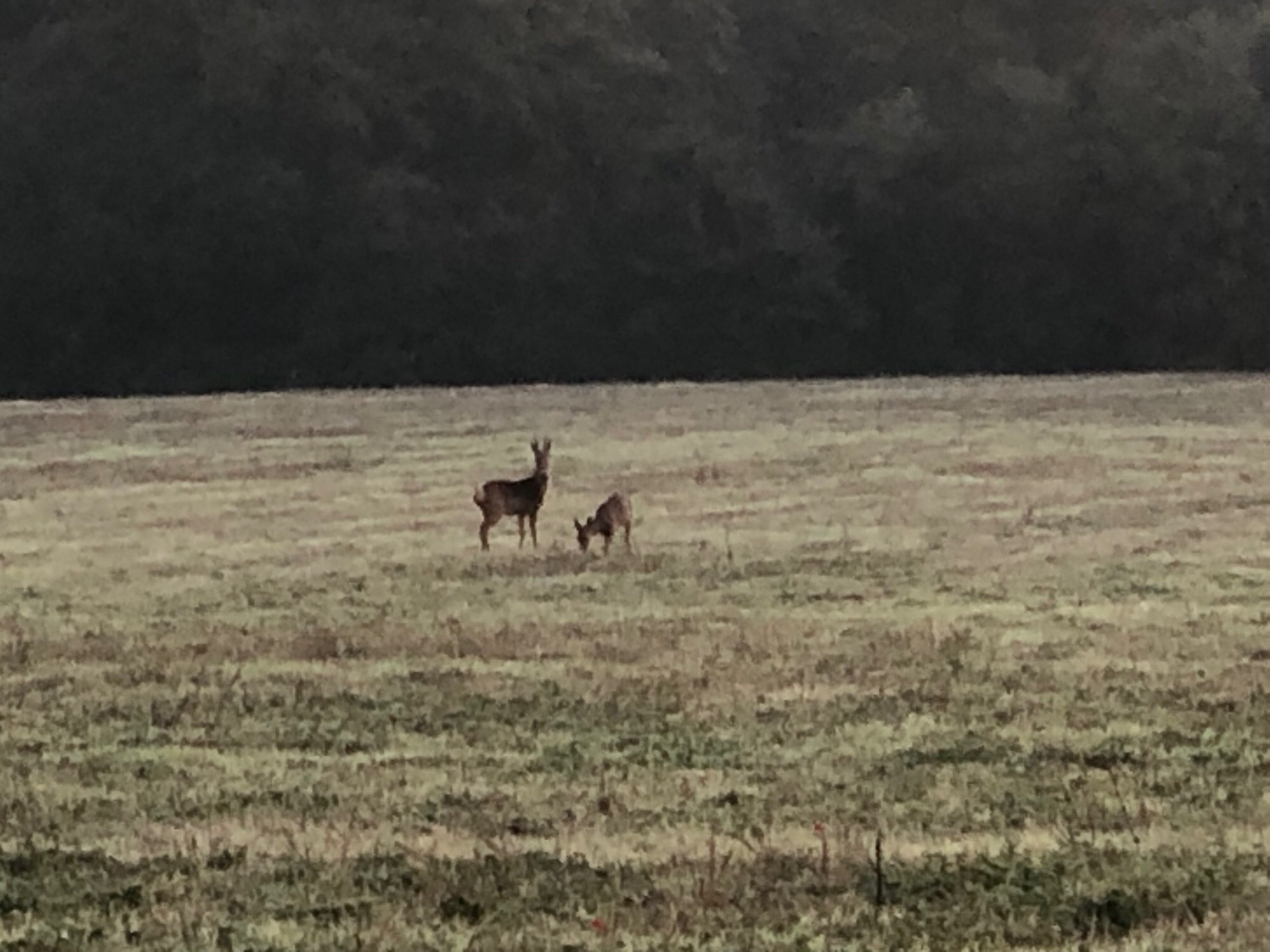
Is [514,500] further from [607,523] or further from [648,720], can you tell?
[648,720]

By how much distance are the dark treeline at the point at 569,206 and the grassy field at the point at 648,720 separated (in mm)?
21141

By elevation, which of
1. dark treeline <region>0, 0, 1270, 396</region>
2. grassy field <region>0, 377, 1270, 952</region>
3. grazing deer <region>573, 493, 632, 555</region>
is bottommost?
grassy field <region>0, 377, 1270, 952</region>

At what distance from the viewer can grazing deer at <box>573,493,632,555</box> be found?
13922 mm

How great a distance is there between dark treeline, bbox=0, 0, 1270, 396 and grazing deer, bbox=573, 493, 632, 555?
2634 centimetres

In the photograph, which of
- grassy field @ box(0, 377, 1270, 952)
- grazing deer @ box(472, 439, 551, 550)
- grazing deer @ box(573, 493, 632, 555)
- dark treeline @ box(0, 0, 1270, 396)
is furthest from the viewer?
dark treeline @ box(0, 0, 1270, 396)

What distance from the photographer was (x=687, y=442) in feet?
80.3

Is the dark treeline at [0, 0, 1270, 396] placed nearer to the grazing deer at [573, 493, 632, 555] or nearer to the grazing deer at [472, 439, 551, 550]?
the grazing deer at [472, 439, 551, 550]

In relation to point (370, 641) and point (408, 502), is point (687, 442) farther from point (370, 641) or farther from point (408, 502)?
point (370, 641)

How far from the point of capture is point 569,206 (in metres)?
42.3

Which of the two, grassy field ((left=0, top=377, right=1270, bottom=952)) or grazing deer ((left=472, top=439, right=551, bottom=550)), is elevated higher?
grazing deer ((left=472, top=439, right=551, bottom=550))

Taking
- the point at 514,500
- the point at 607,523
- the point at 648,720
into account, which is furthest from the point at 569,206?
the point at 648,720

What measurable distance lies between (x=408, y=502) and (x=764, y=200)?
24941 millimetres

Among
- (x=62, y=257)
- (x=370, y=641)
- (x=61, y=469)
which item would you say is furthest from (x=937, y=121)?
(x=370, y=641)

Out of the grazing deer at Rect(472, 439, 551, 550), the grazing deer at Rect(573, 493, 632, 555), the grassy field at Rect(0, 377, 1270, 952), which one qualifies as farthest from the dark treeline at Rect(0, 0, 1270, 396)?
the grazing deer at Rect(573, 493, 632, 555)
